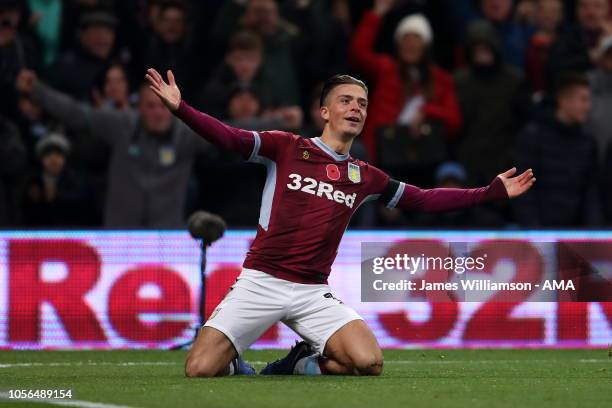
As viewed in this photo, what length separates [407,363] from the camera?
37.2 ft

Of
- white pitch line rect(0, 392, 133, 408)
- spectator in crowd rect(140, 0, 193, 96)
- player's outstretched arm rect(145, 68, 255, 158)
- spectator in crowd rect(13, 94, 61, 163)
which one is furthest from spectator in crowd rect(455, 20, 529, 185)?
white pitch line rect(0, 392, 133, 408)

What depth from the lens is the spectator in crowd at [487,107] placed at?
1545 cm

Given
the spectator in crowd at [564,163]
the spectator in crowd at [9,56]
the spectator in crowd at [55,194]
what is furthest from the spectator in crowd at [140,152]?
the spectator in crowd at [564,163]

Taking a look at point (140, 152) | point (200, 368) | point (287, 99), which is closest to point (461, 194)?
point (200, 368)

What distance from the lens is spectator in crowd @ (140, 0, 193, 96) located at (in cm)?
1550

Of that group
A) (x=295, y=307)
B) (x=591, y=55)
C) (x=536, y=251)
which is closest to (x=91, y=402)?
(x=295, y=307)

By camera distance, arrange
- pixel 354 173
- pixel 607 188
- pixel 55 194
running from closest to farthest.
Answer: pixel 354 173
pixel 55 194
pixel 607 188

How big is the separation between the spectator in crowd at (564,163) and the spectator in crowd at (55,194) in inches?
177

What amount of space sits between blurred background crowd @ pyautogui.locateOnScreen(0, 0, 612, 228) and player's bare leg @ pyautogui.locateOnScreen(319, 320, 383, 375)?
4.21m

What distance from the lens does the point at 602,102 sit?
15406 millimetres

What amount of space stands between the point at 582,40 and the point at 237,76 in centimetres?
399

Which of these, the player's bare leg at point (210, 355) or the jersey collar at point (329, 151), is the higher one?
the jersey collar at point (329, 151)

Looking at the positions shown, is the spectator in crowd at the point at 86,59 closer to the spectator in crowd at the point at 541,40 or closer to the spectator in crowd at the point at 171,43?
the spectator in crowd at the point at 171,43

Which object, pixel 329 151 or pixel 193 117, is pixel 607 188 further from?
pixel 193 117
